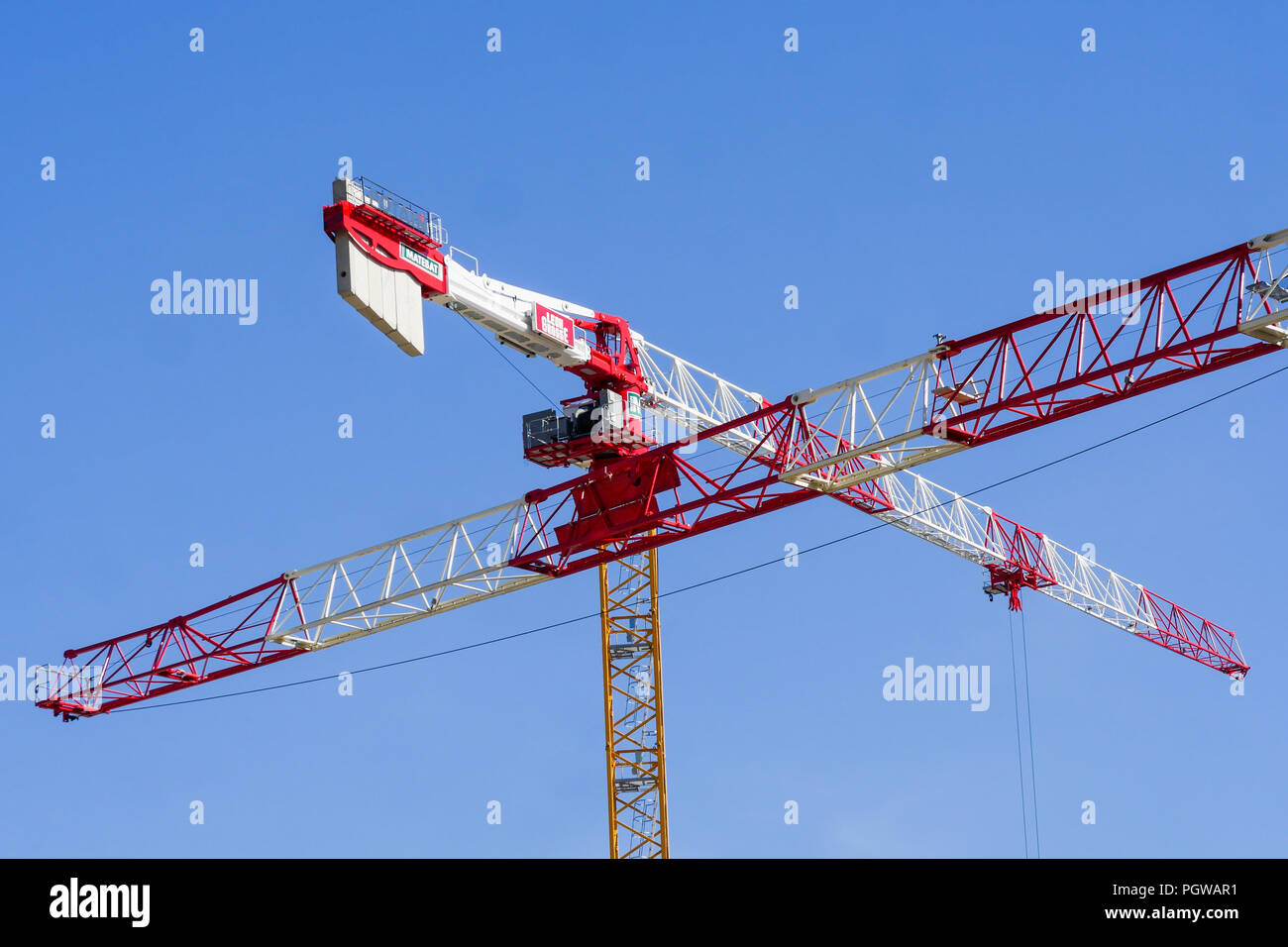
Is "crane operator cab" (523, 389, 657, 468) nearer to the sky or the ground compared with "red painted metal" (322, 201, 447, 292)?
nearer to the ground

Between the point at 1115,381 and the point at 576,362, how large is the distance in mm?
14955

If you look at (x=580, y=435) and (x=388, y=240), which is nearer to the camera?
(x=388, y=240)

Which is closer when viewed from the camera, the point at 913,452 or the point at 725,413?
the point at 913,452

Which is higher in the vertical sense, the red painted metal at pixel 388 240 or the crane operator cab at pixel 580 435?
the red painted metal at pixel 388 240

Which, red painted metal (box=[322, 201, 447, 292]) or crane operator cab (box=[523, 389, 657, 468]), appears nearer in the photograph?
red painted metal (box=[322, 201, 447, 292])

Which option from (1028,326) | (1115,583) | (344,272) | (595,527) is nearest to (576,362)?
(595,527)

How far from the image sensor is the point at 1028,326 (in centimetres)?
4431

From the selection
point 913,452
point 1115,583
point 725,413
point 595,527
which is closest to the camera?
point 913,452

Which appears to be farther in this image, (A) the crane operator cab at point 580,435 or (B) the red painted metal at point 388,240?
(A) the crane operator cab at point 580,435

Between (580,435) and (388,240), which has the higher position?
(388,240)
